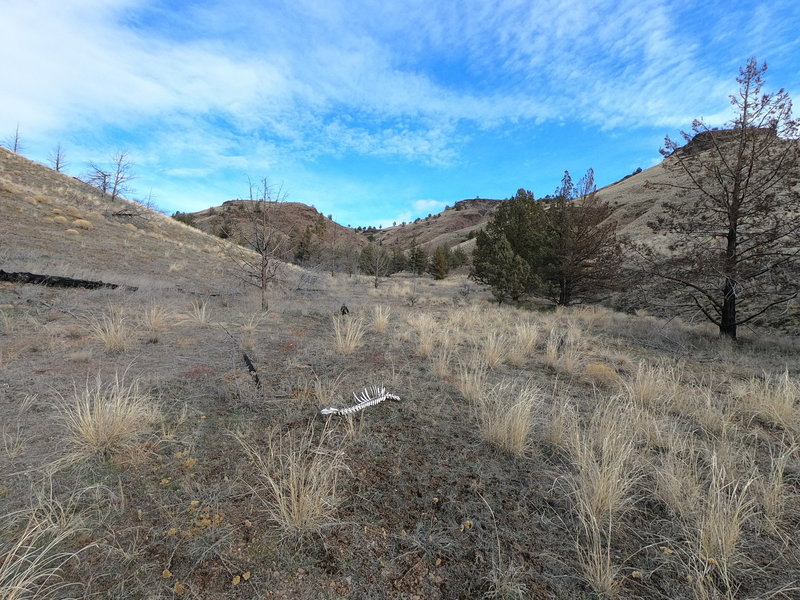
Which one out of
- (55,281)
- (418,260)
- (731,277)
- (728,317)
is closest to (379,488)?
(731,277)

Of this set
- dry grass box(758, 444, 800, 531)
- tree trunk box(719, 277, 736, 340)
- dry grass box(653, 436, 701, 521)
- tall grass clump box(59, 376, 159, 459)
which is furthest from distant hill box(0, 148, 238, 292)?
tree trunk box(719, 277, 736, 340)

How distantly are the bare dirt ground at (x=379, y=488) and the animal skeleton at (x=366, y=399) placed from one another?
8 centimetres

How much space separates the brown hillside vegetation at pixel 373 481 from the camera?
180cm

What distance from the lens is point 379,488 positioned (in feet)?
8.23

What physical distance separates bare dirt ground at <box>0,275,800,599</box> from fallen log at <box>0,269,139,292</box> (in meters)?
5.73

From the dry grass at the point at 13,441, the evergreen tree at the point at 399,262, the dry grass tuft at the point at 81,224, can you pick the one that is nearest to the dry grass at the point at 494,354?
the dry grass at the point at 13,441

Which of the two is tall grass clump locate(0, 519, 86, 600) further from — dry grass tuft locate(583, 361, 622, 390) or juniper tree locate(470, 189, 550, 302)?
juniper tree locate(470, 189, 550, 302)

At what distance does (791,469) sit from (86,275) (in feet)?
49.3

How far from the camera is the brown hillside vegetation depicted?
1.80 m

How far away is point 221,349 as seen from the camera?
579 centimetres

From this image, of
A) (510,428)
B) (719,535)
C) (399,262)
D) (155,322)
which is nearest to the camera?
(719,535)

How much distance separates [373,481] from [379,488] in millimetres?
89

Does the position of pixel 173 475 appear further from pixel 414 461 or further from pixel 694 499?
pixel 694 499

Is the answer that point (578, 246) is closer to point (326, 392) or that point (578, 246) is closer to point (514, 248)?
point (514, 248)
